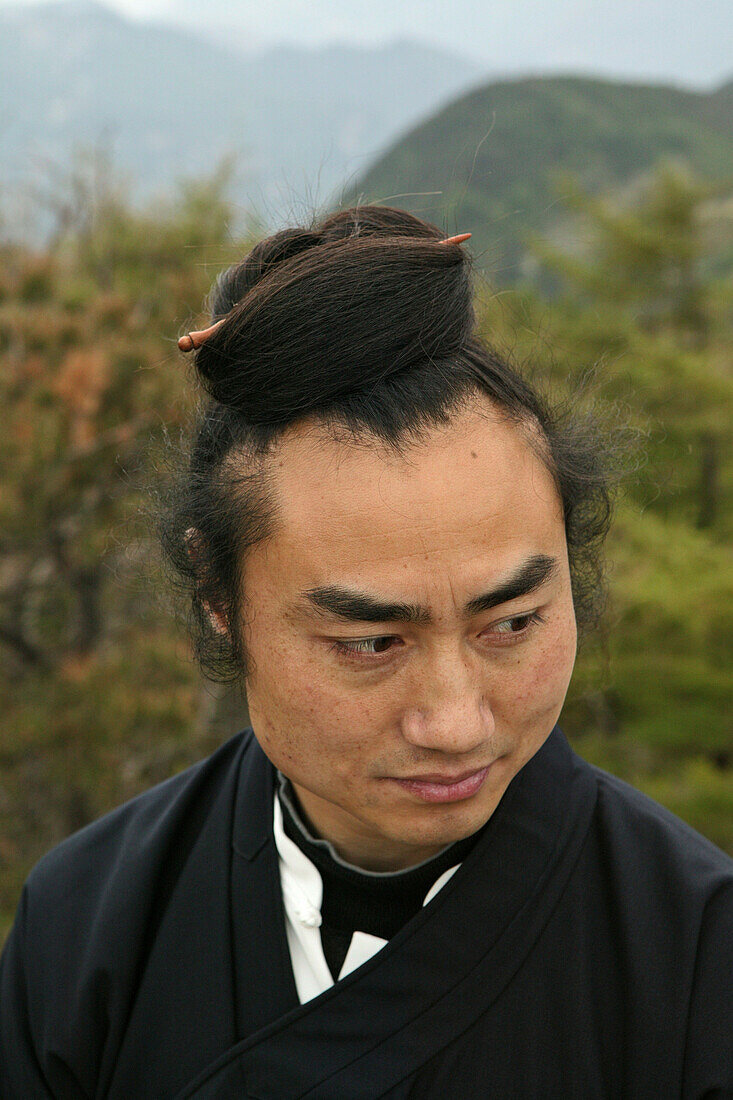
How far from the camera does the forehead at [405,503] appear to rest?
112 cm

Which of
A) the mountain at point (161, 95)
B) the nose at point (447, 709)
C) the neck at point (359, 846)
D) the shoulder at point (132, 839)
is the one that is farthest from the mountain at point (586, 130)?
the nose at point (447, 709)

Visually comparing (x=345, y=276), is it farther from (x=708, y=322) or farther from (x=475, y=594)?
(x=708, y=322)

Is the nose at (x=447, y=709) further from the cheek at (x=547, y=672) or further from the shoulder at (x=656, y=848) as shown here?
the shoulder at (x=656, y=848)

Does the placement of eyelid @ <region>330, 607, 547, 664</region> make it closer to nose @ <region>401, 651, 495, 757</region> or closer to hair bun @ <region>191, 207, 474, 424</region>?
nose @ <region>401, 651, 495, 757</region>

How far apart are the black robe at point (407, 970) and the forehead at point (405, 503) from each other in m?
0.50

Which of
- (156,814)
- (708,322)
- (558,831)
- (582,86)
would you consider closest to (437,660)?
(558,831)

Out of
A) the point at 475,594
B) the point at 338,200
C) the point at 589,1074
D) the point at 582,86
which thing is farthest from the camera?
the point at 582,86

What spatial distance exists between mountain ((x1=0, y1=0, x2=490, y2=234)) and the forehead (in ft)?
25.4

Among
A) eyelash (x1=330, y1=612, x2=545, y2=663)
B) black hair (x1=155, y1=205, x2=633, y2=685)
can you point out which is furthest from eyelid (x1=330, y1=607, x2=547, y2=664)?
black hair (x1=155, y1=205, x2=633, y2=685)

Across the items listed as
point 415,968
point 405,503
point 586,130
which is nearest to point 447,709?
point 405,503

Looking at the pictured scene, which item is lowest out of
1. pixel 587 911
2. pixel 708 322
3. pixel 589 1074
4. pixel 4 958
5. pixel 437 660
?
pixel 708 322

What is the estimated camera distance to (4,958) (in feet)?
5.40

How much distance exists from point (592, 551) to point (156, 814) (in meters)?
0.89

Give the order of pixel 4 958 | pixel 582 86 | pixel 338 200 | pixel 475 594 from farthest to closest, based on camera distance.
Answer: pixel 582 86, pixel 4 958, pixel 338 200, pixel 475 594
